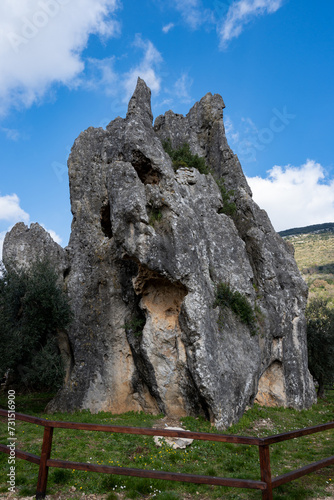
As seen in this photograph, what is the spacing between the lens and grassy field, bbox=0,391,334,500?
7480 mm

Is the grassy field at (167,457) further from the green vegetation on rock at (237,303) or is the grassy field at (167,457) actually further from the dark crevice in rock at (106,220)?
the dark crevice in rock at (106,220)

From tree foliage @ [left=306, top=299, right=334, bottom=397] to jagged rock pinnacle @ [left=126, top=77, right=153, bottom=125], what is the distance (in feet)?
70.2

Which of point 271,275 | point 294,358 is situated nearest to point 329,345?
point 294,358

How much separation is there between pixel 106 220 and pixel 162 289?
7.29m

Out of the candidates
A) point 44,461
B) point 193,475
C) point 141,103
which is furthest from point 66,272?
point 193,475

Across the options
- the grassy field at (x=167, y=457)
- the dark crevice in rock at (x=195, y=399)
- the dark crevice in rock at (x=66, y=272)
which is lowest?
the grassy field at (x=167, y=457)

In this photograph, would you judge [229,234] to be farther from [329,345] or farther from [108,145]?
[329,345]

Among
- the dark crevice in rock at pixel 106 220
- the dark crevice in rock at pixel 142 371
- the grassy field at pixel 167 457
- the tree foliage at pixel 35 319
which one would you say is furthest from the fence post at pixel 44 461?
the dark crevice in rock at pixel 106 220

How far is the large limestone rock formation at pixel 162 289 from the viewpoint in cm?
1683

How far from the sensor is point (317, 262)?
102m

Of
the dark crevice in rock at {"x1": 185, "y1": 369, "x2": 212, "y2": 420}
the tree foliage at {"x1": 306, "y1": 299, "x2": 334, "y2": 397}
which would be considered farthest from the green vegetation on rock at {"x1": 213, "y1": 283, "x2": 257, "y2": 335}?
the tree foliage at {"x1": 306, "y1": 299, "x2": 334, "y2": 397}

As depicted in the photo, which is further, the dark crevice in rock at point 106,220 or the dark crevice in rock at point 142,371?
the dark crevice in rock at point 106,220

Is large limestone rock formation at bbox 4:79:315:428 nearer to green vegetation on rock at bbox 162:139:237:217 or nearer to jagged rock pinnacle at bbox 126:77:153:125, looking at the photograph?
jagged rock pinnacle at bbox 126:77:153:125

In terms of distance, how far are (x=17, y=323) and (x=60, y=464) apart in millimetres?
13872
